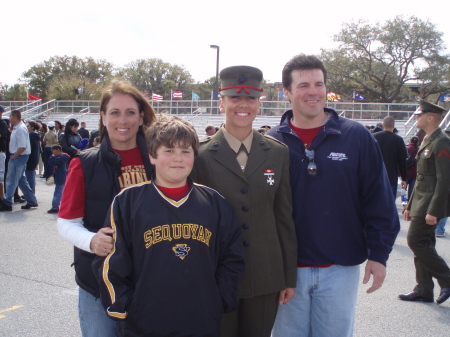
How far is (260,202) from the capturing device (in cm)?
246

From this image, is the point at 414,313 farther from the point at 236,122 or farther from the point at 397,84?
the point at 397,84

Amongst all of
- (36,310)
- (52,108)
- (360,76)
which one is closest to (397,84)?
(360,76)

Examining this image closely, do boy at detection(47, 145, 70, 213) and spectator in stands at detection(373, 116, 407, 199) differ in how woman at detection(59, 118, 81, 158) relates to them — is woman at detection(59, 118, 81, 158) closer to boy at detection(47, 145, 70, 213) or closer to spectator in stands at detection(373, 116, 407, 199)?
boy at detection(47, 145, 70, 213)

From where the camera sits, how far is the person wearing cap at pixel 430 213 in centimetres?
469

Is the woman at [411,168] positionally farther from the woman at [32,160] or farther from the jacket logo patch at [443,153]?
the woman at [32,160]

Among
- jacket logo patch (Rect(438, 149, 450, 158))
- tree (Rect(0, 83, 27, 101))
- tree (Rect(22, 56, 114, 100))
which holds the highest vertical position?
tree (Rect(22, 56, 114, 100))

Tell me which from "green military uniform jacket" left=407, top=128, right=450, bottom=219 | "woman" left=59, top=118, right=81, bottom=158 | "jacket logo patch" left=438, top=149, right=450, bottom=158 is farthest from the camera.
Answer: "woman" left=59, top=118, right=81, bottom=158

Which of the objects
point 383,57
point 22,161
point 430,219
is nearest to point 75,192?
point 430,219

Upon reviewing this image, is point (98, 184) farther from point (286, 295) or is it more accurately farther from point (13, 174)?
point (13, 174)

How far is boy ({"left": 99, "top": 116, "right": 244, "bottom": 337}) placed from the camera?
206cm

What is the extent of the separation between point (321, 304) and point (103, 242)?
132 cm

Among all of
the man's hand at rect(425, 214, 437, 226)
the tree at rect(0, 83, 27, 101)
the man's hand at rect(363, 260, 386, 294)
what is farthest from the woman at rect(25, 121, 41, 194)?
the tree at rect(0, 83, 27, 101)

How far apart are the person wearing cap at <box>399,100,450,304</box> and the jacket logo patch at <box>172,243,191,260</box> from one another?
11.0 feet

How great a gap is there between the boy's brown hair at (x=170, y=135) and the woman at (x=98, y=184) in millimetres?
248
